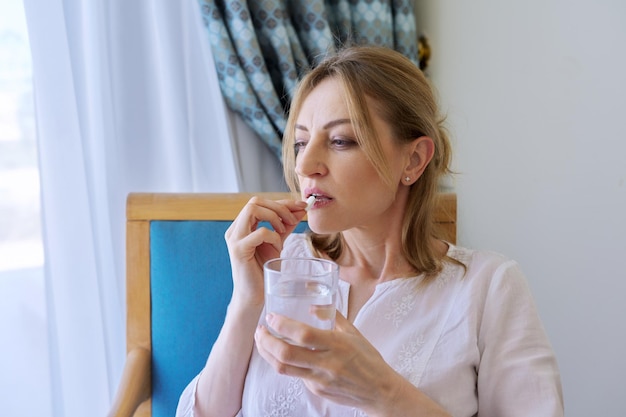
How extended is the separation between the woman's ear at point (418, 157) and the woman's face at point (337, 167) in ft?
0.12

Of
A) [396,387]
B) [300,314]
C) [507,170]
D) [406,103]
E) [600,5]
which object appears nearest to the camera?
[300,314]

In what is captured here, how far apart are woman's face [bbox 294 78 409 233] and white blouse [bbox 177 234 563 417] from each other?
17 centimetres

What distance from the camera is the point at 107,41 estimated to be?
1479 millimetres

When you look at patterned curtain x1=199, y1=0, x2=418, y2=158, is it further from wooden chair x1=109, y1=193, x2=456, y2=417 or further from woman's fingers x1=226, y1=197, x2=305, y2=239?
woman's fingers x1=226, y1=197, x2=305, y2=239

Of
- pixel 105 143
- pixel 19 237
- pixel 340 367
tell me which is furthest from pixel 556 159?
pixel 19 237

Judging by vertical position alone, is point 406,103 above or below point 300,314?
above

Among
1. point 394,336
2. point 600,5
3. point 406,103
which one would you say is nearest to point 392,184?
point 406,103

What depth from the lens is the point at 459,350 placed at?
1043 mm

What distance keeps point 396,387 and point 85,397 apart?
0.86 meters

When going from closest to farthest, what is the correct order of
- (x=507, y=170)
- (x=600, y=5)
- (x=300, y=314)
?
(x=300, y=314) < (x=600, y=5) < (x=507, y=170)

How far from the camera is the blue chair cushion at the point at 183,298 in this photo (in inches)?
52.6

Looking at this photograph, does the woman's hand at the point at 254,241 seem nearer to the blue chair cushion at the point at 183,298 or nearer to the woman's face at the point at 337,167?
the woman's face at the point at 337,167

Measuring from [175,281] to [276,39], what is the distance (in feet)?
2.27

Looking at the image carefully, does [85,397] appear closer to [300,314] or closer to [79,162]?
[79,162]
